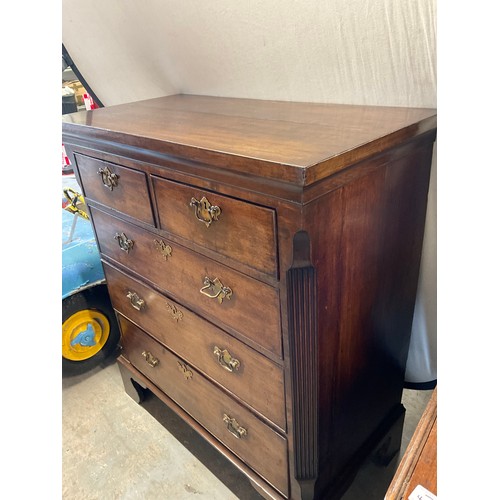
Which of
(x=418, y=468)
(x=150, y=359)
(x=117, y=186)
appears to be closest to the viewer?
(x=418, y=468)

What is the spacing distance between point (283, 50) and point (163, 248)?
0.57 metres

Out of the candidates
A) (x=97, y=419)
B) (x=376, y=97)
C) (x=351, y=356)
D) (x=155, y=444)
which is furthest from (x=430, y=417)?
(x=97, y=419)

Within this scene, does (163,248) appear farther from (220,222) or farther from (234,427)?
(234,427)

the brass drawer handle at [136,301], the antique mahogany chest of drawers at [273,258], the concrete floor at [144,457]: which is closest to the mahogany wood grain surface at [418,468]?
the antique mahogany chest of drawers at [273,258]

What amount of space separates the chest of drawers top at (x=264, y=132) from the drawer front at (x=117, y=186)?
7 cm

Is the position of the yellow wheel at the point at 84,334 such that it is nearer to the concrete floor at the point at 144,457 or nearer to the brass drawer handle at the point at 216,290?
the concrete floor at the point at 144,457

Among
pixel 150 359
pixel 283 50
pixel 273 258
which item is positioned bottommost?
pixel 150 359

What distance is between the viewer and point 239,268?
29.9 inches

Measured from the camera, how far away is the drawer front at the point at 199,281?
77 centimetres

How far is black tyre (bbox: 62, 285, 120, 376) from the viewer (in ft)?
5.14

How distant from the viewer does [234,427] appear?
1.04 m

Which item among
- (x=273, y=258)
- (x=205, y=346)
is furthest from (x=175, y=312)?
(x=273, y=258)
